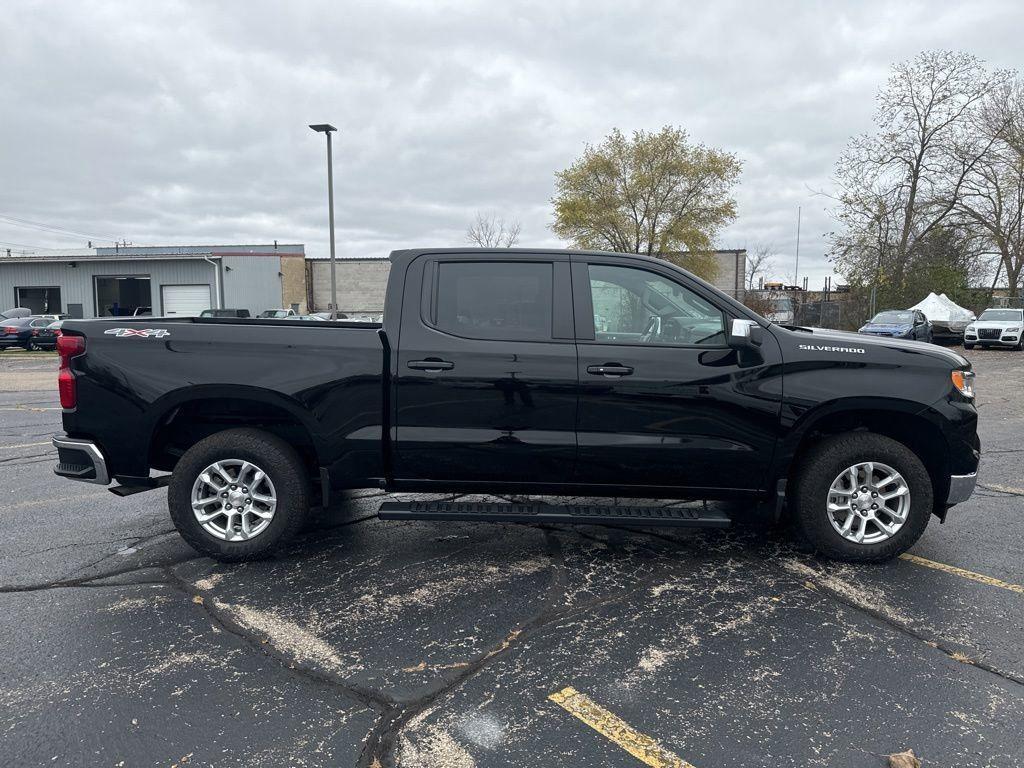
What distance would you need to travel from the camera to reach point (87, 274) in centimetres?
3872

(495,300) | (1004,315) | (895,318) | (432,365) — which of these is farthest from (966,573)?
(1004,315)

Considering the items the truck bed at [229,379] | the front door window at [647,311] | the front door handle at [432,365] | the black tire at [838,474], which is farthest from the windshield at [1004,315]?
the truck bed at [229,379]

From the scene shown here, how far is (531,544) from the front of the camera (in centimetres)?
470

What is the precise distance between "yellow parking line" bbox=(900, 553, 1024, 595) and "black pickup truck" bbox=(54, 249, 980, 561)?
0.95 ft

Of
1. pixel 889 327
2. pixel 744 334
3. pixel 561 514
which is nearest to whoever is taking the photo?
pixel 744 334

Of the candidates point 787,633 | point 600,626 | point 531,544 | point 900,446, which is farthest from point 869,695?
point 531,544

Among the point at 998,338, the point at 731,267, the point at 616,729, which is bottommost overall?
the point at 616,729

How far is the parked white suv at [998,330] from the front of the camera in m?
24.5

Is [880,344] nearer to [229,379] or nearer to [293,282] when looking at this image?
[229,379]

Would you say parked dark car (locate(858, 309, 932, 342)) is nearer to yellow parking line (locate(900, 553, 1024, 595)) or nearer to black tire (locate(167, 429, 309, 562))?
yellow parking line (locate(900, 553, 1024, 595))

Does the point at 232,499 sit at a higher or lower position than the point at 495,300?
lower

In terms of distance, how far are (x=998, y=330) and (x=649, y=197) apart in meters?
18.7

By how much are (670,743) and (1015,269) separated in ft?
146

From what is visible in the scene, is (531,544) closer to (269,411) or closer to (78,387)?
(269,411)
